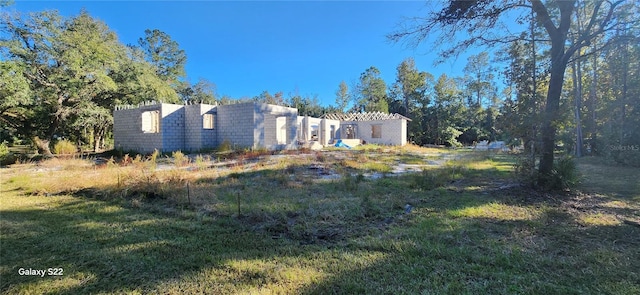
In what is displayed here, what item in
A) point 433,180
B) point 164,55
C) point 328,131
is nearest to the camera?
point 433,180

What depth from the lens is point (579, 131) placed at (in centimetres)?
1471

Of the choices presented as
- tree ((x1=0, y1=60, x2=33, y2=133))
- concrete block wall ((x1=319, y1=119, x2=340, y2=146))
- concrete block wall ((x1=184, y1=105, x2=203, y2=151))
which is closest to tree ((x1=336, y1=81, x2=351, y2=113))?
concrete block wall ((x1=319, y1=119, x2=340, y2=146))

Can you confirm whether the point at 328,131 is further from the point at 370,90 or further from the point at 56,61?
the point at 370,90

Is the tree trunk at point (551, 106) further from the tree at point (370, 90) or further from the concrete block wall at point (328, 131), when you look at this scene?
the tree at point (370, 90)

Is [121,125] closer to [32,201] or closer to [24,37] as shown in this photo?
[24,37]

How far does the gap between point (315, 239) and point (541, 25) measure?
690cm

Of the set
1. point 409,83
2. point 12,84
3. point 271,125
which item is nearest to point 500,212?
point 271,125

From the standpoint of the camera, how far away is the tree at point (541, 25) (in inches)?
213

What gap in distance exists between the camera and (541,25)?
6.04 metres

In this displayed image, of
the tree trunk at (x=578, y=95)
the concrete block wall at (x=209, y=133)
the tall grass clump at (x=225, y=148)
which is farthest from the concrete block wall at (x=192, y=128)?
the tree trunk at (x=578, y=95)

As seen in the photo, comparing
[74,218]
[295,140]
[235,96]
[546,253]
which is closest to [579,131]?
[295,140]

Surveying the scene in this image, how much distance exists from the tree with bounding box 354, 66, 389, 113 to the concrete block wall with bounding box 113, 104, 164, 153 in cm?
2802

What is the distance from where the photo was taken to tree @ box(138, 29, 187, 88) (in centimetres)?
2628

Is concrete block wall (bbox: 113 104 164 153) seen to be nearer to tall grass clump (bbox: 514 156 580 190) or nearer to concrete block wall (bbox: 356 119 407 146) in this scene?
tall grass clump (bbox: 514 156 580 190)
